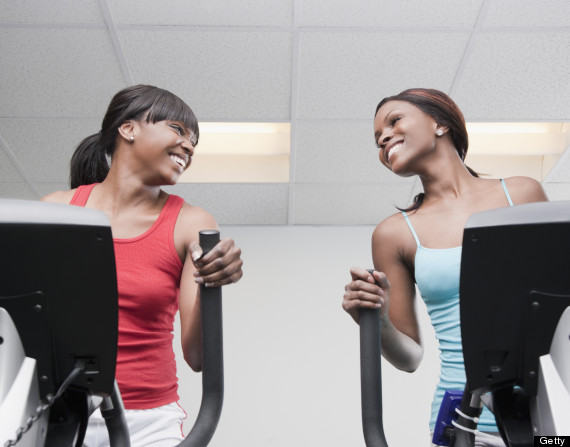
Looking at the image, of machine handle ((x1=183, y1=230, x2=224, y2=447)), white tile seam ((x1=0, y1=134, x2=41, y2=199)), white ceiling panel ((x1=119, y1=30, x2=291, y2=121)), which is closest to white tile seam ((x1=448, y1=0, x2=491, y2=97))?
white ceiling panel ((x1=119, y1=30, x2=291, y2=121))

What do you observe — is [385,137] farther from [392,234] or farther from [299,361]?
[299,361]

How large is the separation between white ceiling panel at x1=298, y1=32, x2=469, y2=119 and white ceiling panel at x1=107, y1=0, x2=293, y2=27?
0.16m

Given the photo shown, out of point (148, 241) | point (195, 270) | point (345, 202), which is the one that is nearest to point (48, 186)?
point (345, 202)

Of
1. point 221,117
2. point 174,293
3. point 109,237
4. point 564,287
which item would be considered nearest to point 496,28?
point 221,117

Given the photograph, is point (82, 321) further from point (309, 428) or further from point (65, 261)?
point (309, 428)

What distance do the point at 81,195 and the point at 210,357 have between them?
2.41ft

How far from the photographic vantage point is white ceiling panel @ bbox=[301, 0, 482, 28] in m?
2.26

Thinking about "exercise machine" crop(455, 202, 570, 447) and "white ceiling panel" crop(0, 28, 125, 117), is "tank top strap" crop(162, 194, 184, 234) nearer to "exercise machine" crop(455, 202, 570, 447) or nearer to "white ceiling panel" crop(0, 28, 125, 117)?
"exercise machine" crop(455, 202, 570, 447)

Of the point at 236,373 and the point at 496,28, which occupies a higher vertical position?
the point at 496,28

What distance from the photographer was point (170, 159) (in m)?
1.43

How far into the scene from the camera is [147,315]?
1.25 meters

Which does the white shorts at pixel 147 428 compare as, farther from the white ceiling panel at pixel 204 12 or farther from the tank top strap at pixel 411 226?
the white ceiling panel at pixel 204 12

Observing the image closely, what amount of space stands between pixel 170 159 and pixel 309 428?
5.79 ft

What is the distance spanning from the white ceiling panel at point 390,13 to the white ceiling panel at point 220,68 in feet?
0.56
